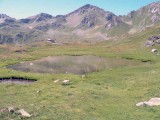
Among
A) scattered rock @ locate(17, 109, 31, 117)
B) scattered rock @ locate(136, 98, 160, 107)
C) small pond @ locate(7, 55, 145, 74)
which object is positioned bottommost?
small pond @ locate(7, 55, 145, 74)

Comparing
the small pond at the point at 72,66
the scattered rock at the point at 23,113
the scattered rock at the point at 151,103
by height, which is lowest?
the small pond at the point at 72,66

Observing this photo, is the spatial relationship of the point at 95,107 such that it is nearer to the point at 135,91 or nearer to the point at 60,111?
the point at 60,111

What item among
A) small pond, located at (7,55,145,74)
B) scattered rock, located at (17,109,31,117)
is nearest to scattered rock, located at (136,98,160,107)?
scattered rock, located at (17,109,31,117)

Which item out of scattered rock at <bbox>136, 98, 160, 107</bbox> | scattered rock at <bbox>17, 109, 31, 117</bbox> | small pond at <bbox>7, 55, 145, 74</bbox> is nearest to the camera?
scattered rock at <bbox>17, 109, 31, 117</bbox>

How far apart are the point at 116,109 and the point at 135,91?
14678 mm

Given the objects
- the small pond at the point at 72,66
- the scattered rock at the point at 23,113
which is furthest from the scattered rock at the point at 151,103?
the small pond at the point at 72,66

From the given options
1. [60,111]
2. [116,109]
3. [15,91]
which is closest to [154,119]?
[116,109]

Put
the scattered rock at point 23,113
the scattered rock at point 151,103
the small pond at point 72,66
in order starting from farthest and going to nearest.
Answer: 1. the small pond at point 72,66
2. the scattered rock at point 151,103
3. the scattered rock at point 23,113

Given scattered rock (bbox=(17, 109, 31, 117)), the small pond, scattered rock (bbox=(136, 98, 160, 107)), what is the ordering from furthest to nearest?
the small pond
scattered rock (bbox=(136, 98, 160, 107))
scattered rock (bbox=(17, 109, 31, 117))

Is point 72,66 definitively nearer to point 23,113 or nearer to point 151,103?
point 151,103

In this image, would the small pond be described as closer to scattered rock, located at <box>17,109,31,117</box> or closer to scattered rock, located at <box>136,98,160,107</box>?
scattered rock, located at <box>136,98,160,107</box>

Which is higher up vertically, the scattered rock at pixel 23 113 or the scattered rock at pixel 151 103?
the scattered rock at pixel 23 113

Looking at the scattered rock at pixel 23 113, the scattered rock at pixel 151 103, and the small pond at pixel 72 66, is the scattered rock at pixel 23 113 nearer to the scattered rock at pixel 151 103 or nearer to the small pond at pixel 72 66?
the scattered rock at pixel 151 103

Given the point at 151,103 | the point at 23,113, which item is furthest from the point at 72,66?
the point at 23,113
